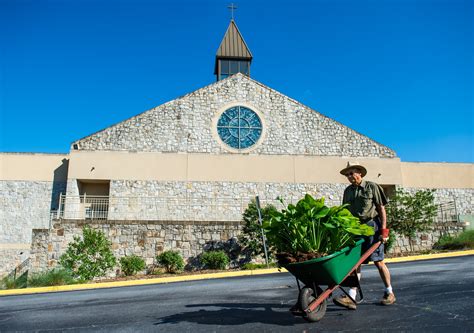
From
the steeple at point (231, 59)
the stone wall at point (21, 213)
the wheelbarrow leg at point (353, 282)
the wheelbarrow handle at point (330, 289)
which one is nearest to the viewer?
the wheelbarrow handle at point (330, 289)

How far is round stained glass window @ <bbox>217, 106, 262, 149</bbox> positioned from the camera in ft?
79.5

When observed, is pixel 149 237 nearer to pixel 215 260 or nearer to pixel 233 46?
pixel 215 260

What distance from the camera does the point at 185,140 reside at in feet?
77.4

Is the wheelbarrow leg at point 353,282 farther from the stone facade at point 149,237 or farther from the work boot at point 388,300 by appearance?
the stone facade at point 149,237

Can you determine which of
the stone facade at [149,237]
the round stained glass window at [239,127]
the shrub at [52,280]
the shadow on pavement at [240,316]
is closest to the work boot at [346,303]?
the shadow on pavement at [240,316]

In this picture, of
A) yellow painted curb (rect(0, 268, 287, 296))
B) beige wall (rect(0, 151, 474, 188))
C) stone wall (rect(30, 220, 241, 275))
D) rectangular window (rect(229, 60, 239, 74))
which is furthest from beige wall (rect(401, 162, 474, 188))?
yellow painted curb (rect(0, 268, 287, 296))

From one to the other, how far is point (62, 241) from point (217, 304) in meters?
12.4

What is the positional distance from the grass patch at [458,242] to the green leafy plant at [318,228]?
42.4 ft

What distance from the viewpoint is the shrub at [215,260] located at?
51.7 ft

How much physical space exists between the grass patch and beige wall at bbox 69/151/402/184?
23.9ft

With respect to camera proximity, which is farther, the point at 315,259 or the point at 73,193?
the point at 73,193

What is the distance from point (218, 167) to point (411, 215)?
10.5 m

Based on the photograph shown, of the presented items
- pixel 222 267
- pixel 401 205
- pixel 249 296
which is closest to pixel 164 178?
pixel 222 267

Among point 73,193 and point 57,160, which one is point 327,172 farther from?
point 57,160
